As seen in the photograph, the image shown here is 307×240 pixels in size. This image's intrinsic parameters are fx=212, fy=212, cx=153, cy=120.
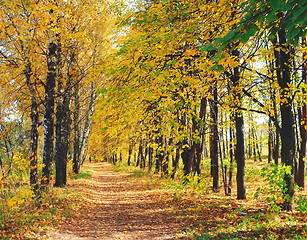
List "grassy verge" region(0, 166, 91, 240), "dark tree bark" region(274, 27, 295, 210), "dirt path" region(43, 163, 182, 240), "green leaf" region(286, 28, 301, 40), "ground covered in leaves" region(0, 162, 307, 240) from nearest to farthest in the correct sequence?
1. "green leaf" region(286, 28, 301, 40)
2. "grassy verge" region(0, 166, 91, 240)
3. "ground covered in leaves" region(0, 162, 307, 240)
4. "dirt path" region(43, 163, 182, 240)
5. "dark tree bark" region(274, 27, 295, 210)

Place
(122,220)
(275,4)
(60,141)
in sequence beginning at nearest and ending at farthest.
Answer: (275,4) → (122,220) → (60,141)

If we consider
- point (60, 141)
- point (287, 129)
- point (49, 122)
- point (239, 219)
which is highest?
point (49, 122)

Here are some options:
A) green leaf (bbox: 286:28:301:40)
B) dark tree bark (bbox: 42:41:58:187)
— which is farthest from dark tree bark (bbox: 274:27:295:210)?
dark tree bark (bbox: 42:41:58:187)

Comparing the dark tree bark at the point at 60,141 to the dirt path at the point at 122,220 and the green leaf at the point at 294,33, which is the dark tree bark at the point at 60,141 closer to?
the dirt path at the point at 122,220

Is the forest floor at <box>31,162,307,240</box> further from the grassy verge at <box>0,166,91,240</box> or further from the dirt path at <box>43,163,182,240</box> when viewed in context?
the grassy verge at <box>0,166,91,240</box>

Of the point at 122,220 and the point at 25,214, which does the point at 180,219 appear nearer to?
the point at 122,220

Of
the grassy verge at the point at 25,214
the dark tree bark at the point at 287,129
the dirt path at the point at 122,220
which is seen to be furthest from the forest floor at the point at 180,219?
the dark tree bark at the point at 287,129

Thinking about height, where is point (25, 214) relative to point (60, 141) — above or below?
below

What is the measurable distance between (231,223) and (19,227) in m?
5.70

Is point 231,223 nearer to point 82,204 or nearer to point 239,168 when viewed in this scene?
point 239,168

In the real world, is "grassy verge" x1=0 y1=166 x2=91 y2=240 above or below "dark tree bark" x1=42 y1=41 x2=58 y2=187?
below

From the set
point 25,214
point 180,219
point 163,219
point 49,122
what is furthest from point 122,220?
point 49,122

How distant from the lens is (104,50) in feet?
52.8

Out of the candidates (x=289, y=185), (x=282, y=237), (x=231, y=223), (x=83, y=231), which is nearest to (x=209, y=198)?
(x=231, y=223)
